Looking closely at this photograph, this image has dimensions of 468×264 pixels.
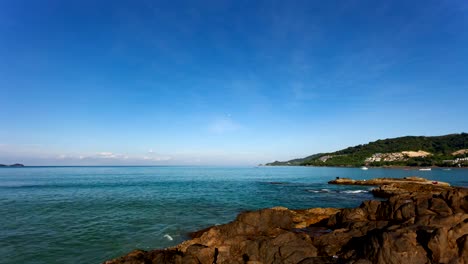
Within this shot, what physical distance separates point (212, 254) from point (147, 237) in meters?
11.5

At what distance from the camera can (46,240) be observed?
25719 mm

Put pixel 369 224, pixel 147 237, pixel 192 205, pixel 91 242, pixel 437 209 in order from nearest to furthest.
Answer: pixel 369 224 < pixel 437 209 < pixel 91 242 < pixel 147 237 < pixel 192 205

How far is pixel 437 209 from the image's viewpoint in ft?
75.5

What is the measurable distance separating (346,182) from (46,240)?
81.5 m

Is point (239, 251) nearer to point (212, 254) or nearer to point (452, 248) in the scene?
point (212, 254)

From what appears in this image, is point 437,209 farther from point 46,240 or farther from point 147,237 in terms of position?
point 46,240

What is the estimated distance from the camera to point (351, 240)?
18125 millimetres

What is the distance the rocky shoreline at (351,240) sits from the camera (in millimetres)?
14430

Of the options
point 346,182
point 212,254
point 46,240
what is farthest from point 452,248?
point 346,182

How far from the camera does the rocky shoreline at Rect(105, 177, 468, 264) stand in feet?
47.3

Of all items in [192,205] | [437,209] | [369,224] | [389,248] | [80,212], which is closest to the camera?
[389,248]

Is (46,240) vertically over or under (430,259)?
under

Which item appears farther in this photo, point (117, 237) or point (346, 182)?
point (346, 182)

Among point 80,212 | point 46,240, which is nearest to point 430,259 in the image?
point 46,240
